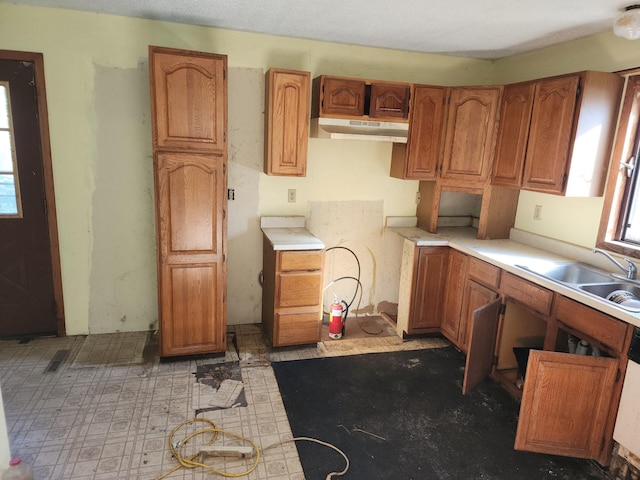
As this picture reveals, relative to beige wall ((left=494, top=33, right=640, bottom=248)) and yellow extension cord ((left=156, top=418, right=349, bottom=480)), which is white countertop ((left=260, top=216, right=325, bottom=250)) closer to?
yellow extension cord ((left=156, top=418, right=349, bottom=480))

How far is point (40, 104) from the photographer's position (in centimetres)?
295

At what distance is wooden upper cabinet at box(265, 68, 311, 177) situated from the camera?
10.2ft

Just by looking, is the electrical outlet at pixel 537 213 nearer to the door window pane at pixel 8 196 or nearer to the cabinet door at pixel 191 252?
the cabinet door at pixel 191 252

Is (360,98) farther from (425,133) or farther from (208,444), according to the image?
(208,444)

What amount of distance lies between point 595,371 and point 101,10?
3746 millimetres

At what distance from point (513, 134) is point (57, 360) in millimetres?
3672

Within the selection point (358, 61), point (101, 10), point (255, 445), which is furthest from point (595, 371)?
point (101, 10)

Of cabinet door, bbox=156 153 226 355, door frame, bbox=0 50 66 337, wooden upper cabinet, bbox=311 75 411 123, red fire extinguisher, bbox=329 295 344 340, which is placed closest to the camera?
cabinet door, bbox=156 153 226 355

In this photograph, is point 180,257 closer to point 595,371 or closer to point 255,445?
point 255,445

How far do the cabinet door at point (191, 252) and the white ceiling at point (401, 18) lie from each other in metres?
0.99

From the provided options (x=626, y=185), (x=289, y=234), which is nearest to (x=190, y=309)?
(x=289, y=234)

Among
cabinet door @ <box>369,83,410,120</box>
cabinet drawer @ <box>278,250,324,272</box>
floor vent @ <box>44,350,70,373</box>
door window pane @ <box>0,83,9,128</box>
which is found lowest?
floor vent @ <box>44,350,70,373</box>

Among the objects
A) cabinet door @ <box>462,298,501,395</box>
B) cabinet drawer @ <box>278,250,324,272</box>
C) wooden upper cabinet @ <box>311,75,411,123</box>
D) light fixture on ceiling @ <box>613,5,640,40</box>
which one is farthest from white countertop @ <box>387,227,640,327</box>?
light fixture on ceiling @ <box>613,5,640,40</box>

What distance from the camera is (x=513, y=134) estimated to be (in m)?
3.08
